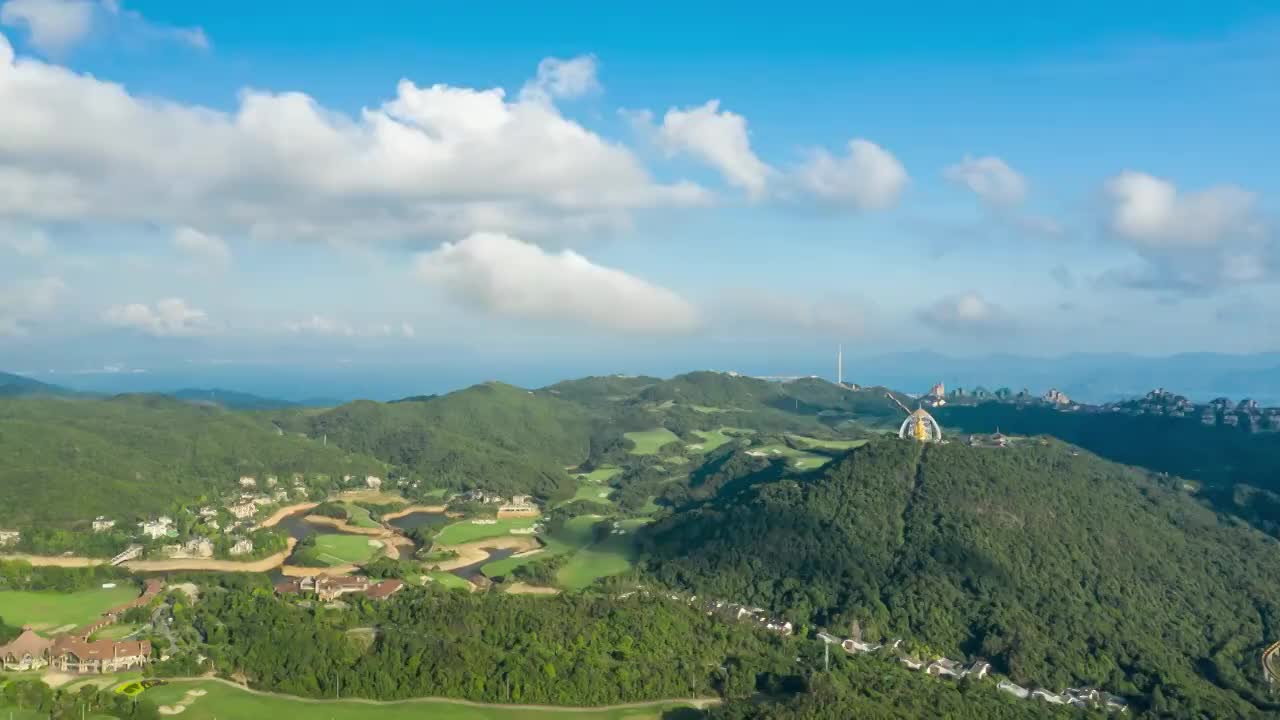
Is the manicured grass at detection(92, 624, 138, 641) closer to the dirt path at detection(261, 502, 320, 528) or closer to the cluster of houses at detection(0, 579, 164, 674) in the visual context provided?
the cluster of houses at detection(0, 579, 164, 674)

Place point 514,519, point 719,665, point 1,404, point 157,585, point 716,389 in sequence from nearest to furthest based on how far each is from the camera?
point 719,665 → point 157,585 → point 514,519 → point 1,404 → point 716,389

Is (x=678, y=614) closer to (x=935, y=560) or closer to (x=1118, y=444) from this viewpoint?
(x=935, y=560)

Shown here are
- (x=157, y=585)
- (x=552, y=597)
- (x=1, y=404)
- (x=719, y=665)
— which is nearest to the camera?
(x=719, y=665)

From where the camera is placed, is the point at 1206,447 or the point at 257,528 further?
the point at 1206,447

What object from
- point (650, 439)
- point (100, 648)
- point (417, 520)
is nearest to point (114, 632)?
point (100, 648)

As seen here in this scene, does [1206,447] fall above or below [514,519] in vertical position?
above

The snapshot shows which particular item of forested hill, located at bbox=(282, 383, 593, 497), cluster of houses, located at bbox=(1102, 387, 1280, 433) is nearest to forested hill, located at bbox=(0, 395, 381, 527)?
forested hill, located at bbox=(282, 383, 593, 497)

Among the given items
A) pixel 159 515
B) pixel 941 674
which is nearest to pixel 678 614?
pixel 941 674

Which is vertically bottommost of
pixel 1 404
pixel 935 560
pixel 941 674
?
pixel 941 674
